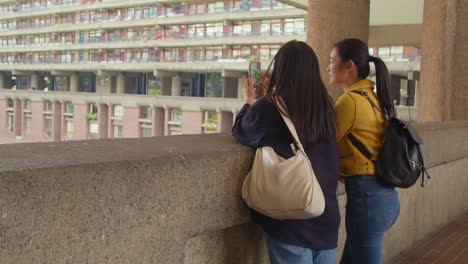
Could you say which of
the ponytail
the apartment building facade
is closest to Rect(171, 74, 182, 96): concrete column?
the apartment building facade

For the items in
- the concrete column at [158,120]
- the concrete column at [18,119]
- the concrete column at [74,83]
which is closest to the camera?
the concrete column at [158,120]

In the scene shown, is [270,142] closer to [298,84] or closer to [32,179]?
[298,84]

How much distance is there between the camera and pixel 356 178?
2652 millimetres

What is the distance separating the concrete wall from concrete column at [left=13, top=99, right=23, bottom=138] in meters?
65.7

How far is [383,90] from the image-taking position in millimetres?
2689

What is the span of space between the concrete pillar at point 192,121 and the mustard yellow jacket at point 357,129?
1726 inches

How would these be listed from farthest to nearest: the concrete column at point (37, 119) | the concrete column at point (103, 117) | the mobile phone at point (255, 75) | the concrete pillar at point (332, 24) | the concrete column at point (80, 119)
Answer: the concrete column at point (37, 119) < the concrete column at point (80, 119) < the concrete column at point (103, 117) < the concrete pillar at point (332, 24) < the mobile phone at point (255, 75)

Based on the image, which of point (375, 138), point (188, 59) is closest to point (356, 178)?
point (375, 138)

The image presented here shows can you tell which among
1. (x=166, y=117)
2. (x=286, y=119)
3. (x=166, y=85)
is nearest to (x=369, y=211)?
(x=286, y=119)

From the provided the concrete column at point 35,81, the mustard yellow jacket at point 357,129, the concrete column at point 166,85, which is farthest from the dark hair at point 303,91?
the concrete column at point 35,81

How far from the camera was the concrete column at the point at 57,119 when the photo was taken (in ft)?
196

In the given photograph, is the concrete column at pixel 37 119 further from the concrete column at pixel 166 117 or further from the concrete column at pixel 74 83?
the concrete column at pixel 166 117

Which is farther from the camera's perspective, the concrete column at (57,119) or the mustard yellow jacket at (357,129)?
the concrete column at (57,119)

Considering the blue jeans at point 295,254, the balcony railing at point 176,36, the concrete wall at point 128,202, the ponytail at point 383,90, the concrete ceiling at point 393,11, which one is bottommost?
the blue jeans at point 295,254
